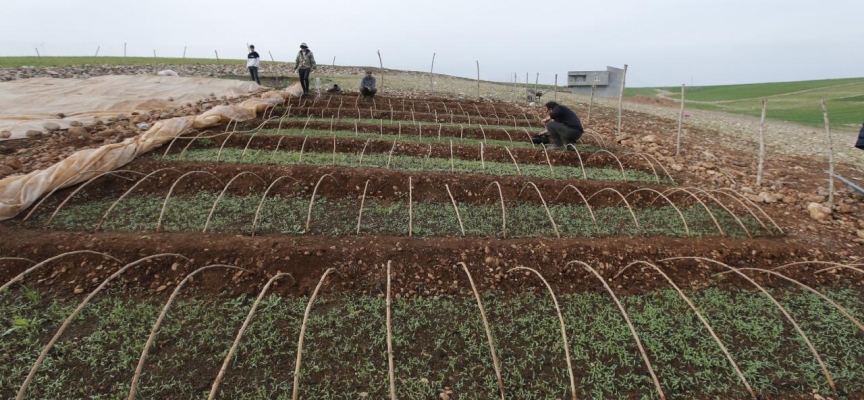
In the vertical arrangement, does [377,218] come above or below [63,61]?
below

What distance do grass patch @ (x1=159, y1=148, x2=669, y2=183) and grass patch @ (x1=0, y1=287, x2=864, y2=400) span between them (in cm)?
343

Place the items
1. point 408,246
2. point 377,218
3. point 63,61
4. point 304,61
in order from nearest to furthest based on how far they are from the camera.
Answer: point 408,246 → point 377,218 → point 304,61 → point 63,61

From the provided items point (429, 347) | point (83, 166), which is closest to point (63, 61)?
point (83, 166)

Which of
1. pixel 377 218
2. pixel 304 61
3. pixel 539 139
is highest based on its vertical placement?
pixel 304 61

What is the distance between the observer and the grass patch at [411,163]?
6.61 meters

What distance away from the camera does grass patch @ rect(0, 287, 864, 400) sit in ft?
8.66

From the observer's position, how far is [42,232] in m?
4.14

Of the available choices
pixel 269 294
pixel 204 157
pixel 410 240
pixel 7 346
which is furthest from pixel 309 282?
pixel 204 157

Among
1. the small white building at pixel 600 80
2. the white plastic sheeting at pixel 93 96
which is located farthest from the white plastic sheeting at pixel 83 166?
the small white building at pixel 600 80

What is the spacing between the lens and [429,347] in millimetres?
3002

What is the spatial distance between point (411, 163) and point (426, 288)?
373 centimetres

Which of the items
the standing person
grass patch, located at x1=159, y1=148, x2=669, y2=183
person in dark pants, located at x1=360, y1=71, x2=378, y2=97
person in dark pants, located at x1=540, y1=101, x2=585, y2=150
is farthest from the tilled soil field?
person in dark pants, located at x1=360, y1=71, x2=378, y2=97

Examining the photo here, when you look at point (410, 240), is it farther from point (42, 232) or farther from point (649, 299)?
point (42, 232)

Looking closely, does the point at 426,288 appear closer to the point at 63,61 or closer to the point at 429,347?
the point at 429,347
